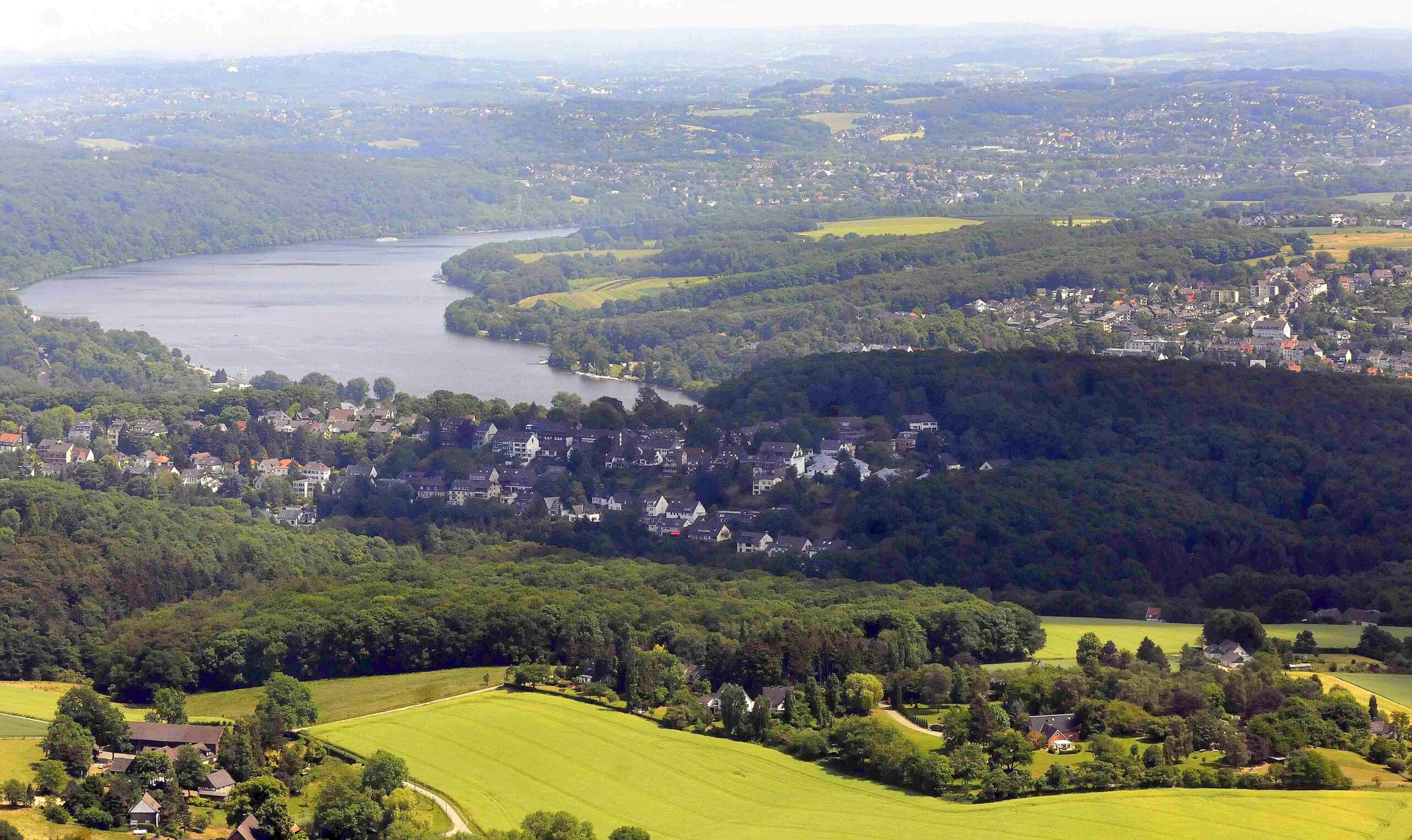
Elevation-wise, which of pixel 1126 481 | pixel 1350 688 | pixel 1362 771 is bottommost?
pixel 1126 481

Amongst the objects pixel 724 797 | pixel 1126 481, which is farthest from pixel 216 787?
pixel 1126 481

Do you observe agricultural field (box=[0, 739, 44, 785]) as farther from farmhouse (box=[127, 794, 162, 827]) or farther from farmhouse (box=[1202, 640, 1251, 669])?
farmhouse (box=[1202, 640, 1251, 669])

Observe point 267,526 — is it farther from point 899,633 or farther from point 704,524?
point 899,633

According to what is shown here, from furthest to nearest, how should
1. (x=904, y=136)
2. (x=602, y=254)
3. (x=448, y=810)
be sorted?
1. (x=904, y=136)
2. (x=602, y=254)
3. (x=448, y=810)

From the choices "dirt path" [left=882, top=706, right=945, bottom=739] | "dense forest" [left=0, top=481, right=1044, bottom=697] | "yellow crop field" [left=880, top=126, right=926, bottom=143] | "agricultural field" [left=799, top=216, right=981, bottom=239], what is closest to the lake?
"agricultural field" [left=799, top=216, right=981, bottom=239]

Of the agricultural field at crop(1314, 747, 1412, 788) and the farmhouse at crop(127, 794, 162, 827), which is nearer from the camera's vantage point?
the farmhouse at crop(127, 794, 162, 827)

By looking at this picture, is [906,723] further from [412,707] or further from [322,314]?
[322,314]
